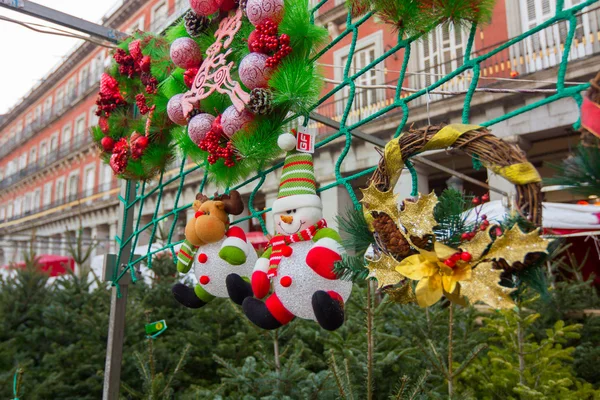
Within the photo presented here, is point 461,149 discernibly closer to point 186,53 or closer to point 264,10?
point 264,10

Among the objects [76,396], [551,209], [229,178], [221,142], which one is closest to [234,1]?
[221,142]

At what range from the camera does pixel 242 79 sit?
1369mm

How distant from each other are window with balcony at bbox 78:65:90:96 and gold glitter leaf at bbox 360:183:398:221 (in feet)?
73.0

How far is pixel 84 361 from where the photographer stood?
349 centimetres

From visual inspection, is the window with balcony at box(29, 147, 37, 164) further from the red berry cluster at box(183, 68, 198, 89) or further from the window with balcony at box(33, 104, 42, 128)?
the red berry cluster at box(183, 68, 198, 89)

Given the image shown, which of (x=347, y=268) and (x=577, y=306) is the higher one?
(x=347, y=268)

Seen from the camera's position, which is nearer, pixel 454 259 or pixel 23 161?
pixel 454 259

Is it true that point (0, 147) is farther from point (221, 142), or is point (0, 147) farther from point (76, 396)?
point (221, 142)

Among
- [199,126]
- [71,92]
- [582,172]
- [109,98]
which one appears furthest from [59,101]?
[582,172]

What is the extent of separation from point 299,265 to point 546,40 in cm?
731

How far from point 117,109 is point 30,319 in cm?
292

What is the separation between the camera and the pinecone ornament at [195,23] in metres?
1.66

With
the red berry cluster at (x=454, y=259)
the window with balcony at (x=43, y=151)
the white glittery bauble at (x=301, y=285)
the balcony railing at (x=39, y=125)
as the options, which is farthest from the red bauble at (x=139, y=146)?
the window with balcony at (x=43, y=151)

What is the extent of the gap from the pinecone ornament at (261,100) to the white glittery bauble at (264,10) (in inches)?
8.7
